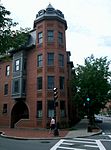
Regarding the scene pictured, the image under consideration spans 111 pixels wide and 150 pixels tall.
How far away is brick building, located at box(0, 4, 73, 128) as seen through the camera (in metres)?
31.8

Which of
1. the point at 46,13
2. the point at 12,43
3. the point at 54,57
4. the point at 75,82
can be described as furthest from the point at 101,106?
the point at 12,43

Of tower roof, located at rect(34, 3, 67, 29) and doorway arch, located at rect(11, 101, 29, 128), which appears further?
doorway arch, located at rect(11, 101, 29, 128)

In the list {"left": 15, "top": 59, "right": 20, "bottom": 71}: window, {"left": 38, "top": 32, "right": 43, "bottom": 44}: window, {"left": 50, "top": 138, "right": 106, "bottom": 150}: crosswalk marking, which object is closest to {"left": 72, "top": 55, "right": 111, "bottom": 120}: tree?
{"left": 38, "top": 32, "right": 43, "bottom": 44}: window

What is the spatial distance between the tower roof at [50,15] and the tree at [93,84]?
737cm

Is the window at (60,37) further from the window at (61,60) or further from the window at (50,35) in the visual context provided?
the window at (61,60)

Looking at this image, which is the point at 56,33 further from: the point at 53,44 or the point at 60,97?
the point at 60,97

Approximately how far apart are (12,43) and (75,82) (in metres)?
22.8

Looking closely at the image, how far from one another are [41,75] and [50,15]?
8.45m

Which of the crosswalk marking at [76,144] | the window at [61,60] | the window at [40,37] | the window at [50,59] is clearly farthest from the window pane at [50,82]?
the crosswalk marking at [76,144]

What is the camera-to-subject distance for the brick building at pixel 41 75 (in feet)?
104

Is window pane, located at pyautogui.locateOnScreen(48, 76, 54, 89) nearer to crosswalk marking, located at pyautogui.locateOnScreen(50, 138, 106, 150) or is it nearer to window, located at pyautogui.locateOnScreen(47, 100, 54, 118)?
window, located at pyautogui.locateOnScreen(47, 100, 54, 118)

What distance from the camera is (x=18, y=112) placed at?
123ft

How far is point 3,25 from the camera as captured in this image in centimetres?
1084

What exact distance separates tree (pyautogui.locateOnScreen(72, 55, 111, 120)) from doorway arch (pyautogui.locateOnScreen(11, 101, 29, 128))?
26.7 feet
